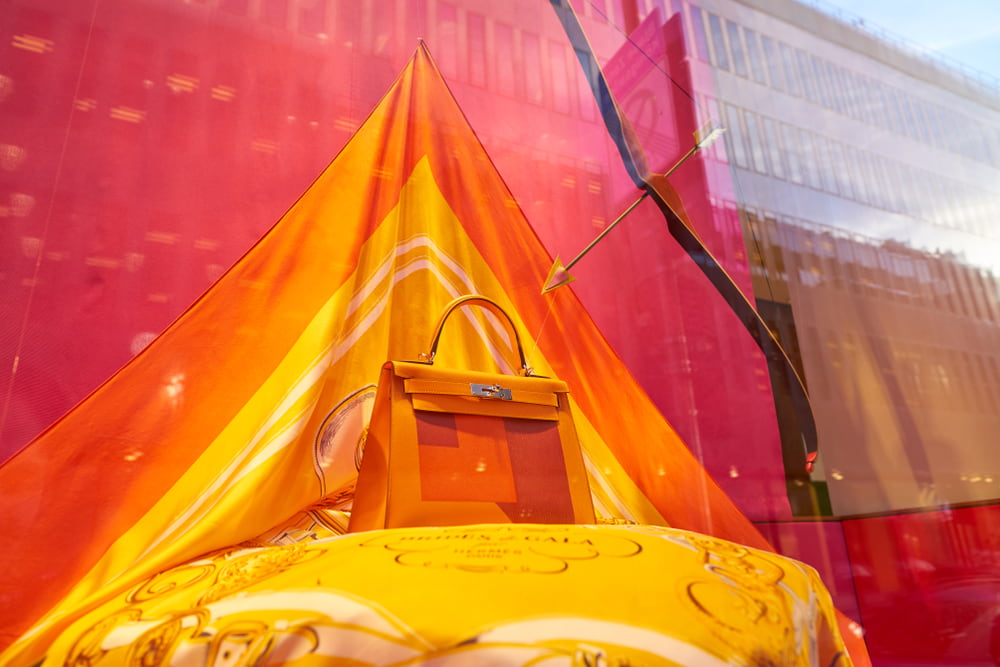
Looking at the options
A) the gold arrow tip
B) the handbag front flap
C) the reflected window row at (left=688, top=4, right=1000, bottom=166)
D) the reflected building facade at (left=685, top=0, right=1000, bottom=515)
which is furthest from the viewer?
the reflected window row at (left=688, top=4, right=1000, bottom=166)

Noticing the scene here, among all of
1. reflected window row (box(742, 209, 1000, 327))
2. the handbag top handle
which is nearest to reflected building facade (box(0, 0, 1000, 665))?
reflected window row (box(742, 209, 1000, 327))

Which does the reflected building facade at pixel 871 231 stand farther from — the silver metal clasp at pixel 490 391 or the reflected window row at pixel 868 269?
the silver metal clasp at pixel 490 391

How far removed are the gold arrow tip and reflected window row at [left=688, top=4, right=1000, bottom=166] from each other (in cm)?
93

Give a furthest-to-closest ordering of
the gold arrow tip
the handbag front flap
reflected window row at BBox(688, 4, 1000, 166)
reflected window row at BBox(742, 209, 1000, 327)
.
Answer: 1. reflected window row at BBox(688, 4, 1000, 166)
2. reflected window row at BBox(742, 209, 1000, 327)
3. the gold arrow tip
4. the handbag front flap

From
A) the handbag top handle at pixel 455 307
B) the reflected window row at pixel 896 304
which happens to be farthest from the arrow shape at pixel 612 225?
the handbag top handle at pixel 455 307

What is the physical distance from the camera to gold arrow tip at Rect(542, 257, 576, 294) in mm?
1295

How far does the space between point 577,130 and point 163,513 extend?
1.17 meters

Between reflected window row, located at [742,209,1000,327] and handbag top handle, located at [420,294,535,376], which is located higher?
reflected window row, located at [742,209,1000,327]

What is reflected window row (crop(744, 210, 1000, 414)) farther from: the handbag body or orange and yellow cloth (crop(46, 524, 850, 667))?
orange and yellow cloth (crop(46, 524, 850, 667))

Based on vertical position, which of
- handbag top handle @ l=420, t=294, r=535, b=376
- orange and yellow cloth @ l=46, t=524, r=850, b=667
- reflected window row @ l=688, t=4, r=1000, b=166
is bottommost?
orange and yellow cloth @ l=46, t=524, r=850, b=667

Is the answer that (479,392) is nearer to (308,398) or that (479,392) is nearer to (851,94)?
(308,398)

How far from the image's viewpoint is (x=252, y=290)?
0.97 meters

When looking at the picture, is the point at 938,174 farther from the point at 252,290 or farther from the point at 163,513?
the point at 163,513

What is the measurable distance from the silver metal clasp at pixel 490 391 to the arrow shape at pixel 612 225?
0.44m
